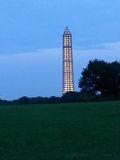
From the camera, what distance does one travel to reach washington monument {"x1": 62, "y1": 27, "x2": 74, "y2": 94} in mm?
166375

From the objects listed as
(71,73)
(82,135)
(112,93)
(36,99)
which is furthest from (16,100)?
(82,135)

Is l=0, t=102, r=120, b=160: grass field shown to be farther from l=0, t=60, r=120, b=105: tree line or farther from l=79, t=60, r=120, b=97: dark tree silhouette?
l=79, t=60, r=120, b=97: dark tree silhouette

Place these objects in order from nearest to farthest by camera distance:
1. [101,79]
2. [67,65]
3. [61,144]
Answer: [61,144], [101,79], [67,65]

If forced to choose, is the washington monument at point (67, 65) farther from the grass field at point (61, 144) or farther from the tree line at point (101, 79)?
the grass field at point (61, 144)

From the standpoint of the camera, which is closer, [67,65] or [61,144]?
[61,144]

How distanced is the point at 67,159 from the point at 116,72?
112 m

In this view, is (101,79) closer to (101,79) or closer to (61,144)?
(101,79)

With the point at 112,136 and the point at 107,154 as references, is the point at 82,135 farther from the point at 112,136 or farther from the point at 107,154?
the point at 107,154

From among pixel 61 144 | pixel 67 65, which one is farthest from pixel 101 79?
pixel 61 144

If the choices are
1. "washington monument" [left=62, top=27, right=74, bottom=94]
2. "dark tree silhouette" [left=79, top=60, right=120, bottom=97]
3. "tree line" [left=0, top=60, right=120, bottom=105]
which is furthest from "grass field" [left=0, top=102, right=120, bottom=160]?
"washington monument" [left=62, top=27, right=74, bottom=94]

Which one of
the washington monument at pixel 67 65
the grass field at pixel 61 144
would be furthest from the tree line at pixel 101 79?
the grass field at pixel 61 144

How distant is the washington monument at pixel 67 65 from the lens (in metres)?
166

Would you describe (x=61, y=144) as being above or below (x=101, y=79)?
below

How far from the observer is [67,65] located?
176 m
